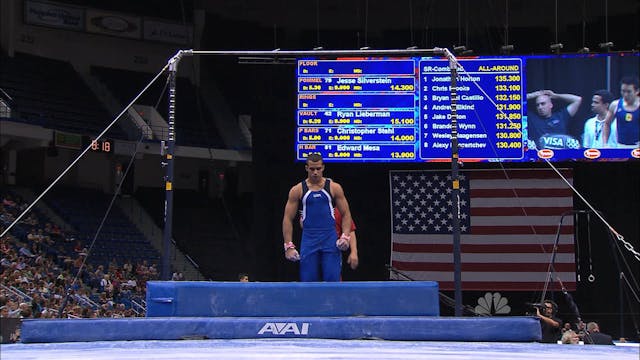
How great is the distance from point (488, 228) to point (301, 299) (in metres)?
11.0

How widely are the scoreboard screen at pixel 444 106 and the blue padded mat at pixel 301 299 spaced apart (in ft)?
28.6

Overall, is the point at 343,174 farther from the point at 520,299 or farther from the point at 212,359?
the point at 212,359

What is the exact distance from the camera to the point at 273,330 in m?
8.12

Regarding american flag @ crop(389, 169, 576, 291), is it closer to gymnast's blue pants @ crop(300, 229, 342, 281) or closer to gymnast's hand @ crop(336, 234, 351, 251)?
gymnast's blue pants @ crop(300, 229, 342, 281)

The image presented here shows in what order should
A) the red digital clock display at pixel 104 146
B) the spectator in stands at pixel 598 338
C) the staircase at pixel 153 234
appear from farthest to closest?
the staircase at pixel 153 234 → the red digital clock display at pixel 104 146 → the spectator in stands at pixel 598 338

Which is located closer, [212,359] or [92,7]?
[212,359]

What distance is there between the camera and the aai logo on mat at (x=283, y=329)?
8109mm

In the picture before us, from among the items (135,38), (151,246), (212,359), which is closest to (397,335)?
(212,359)

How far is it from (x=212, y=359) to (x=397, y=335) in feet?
7.33

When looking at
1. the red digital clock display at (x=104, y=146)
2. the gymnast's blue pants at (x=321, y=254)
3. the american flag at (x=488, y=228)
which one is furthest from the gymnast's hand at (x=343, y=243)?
the red digital clock display at (x=104, y=146)

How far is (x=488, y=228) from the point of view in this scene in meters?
18.9

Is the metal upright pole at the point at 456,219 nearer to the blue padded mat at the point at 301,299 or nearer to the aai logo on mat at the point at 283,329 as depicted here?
the blue padded mat at the point at 301,299

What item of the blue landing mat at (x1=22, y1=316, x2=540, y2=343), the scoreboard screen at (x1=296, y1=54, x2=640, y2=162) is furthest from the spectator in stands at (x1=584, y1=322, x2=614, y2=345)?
the scoreboard screen at (x1=296, y1=54, x2=640, y2=162)

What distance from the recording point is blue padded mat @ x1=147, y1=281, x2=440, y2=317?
8.52m
